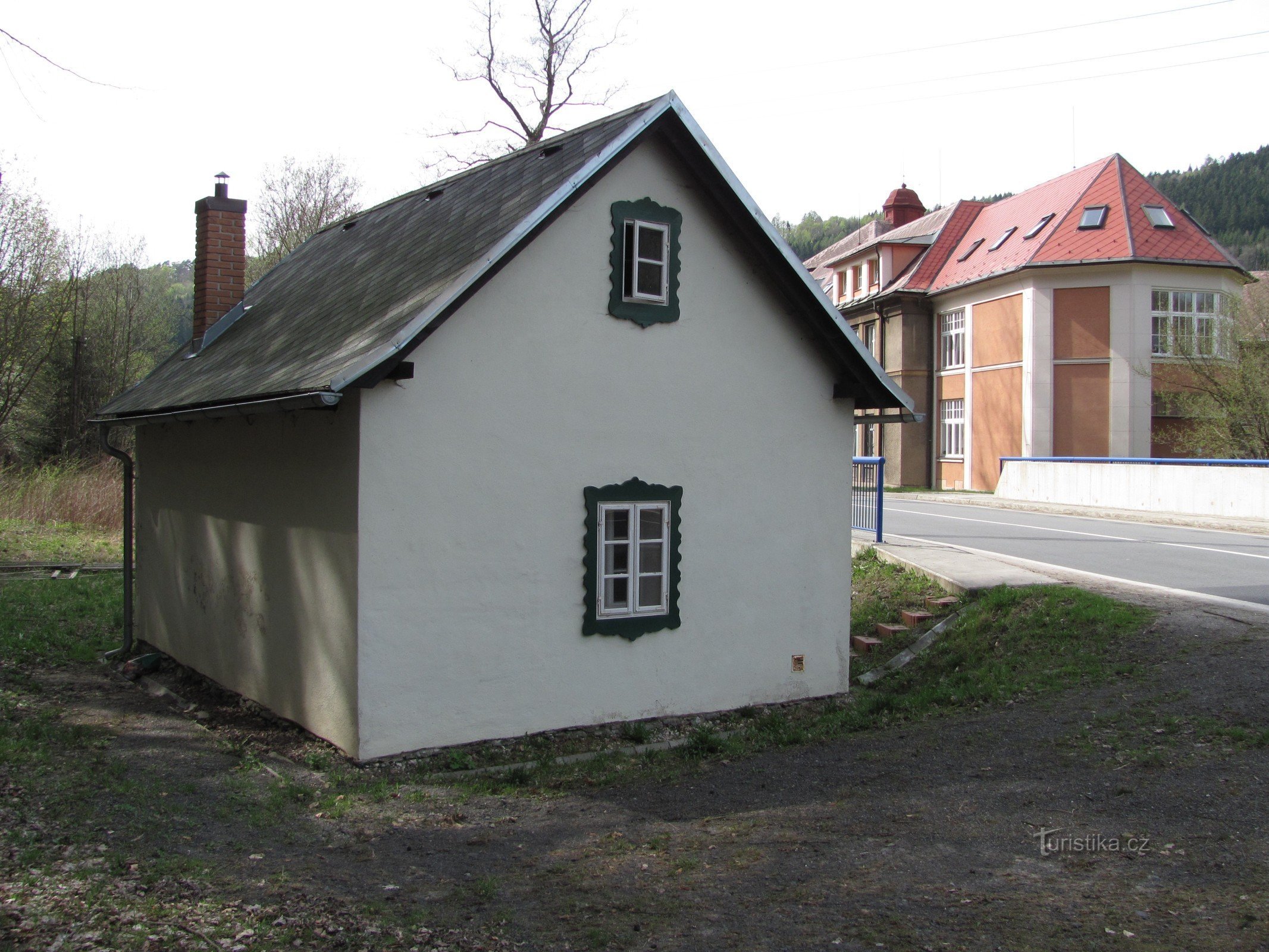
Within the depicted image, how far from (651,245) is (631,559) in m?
2.89

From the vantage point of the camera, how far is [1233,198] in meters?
88.6

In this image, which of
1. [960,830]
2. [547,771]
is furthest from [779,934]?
[547,771]

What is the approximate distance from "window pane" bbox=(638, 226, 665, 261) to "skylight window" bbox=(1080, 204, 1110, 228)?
1154 inches

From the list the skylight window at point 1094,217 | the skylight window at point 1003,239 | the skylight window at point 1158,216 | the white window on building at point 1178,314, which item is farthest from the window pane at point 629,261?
the skylight window at point 1003,239

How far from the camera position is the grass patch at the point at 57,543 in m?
20.4

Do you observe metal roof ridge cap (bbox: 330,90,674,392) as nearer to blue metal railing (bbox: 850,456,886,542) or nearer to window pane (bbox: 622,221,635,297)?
window pane (bbox: 622,221,635,297)

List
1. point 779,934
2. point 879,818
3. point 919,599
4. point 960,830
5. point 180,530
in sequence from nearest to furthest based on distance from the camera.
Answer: point 779,934
point 960,830
point 879,818
point 180,530
point 919,599

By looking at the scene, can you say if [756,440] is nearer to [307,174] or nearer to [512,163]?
[512,163]

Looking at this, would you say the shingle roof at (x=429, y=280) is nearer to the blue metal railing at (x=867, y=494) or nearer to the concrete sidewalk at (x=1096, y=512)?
the blue metal railing at (x=867, y=494)

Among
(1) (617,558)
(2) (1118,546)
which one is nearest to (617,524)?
(1) (617,558)

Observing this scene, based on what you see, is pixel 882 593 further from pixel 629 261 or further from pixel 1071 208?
pixel 1071 208

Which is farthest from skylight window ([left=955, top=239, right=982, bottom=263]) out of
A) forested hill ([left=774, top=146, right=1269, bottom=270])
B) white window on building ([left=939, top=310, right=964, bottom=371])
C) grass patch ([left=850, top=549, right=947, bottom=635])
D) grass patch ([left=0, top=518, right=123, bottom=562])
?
forested hill ([left=774, top=146, right=1269, bottom=270])

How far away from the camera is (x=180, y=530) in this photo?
38.8 ft

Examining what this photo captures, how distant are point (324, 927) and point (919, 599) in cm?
997
